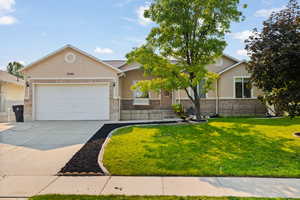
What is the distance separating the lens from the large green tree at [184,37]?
34.8 feet

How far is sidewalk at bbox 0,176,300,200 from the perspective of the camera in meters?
3.92

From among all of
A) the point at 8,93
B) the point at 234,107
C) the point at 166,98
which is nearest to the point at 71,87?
the point at 166,98

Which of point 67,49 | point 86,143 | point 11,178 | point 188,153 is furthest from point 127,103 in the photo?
point 11,178

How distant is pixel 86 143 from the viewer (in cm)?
780

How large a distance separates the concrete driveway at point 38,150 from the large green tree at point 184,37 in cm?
511

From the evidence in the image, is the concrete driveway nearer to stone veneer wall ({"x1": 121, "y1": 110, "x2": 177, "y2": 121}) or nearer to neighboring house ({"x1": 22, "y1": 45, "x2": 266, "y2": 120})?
neighboring house ({"x1": 22, "y1": 45, "x2": 266, "y2": 120})

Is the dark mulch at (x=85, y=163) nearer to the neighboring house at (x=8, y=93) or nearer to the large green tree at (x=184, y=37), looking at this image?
the large green tree at (x=184, y=37)

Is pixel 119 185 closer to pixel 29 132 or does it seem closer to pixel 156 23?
pixel 29 132

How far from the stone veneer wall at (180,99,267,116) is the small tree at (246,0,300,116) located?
7464 mm

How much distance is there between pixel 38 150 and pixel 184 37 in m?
9.18

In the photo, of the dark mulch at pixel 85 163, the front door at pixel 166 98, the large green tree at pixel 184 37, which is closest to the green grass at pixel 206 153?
the dark mulch at pixel 85 163

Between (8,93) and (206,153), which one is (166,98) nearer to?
(206,153)

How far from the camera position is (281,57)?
26.7 feet

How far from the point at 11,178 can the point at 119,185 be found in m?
2.71
